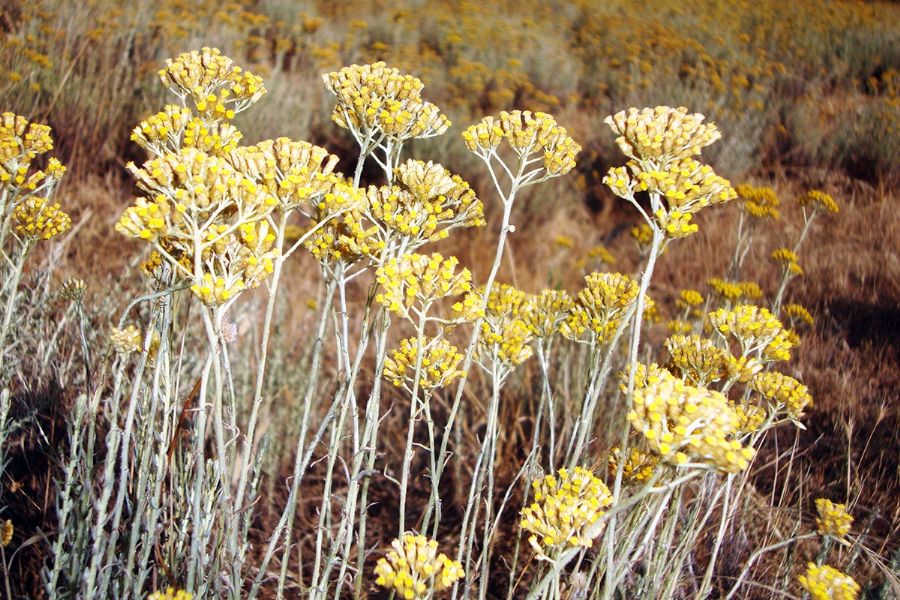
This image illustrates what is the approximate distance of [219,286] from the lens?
3.81 feet

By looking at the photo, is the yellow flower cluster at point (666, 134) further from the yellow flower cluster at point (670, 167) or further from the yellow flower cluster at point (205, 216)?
the yellow flower cluster at point (205, 216)

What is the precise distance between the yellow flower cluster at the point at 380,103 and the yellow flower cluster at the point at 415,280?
0.34 meters

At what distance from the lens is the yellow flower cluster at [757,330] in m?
1.84

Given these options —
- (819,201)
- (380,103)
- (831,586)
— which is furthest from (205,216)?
(819,201)

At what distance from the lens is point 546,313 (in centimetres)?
195

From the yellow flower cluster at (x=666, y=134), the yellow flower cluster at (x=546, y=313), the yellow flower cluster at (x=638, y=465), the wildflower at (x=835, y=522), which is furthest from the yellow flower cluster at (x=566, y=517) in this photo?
the wildflower at (x=835, y=522)

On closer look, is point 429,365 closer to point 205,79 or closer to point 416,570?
point 416,570

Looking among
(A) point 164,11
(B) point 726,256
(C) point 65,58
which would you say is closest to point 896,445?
(B) point 726,256

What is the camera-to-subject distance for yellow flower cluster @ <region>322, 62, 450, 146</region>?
1.62 meters

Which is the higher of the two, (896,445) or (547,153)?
(547,153)

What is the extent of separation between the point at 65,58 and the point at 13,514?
3.73m

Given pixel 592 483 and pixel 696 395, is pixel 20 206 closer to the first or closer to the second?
pixel 592 483

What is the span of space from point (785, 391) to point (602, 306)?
23.0 inches

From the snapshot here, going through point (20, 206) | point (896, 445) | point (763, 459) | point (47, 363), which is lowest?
point (763, 459)
